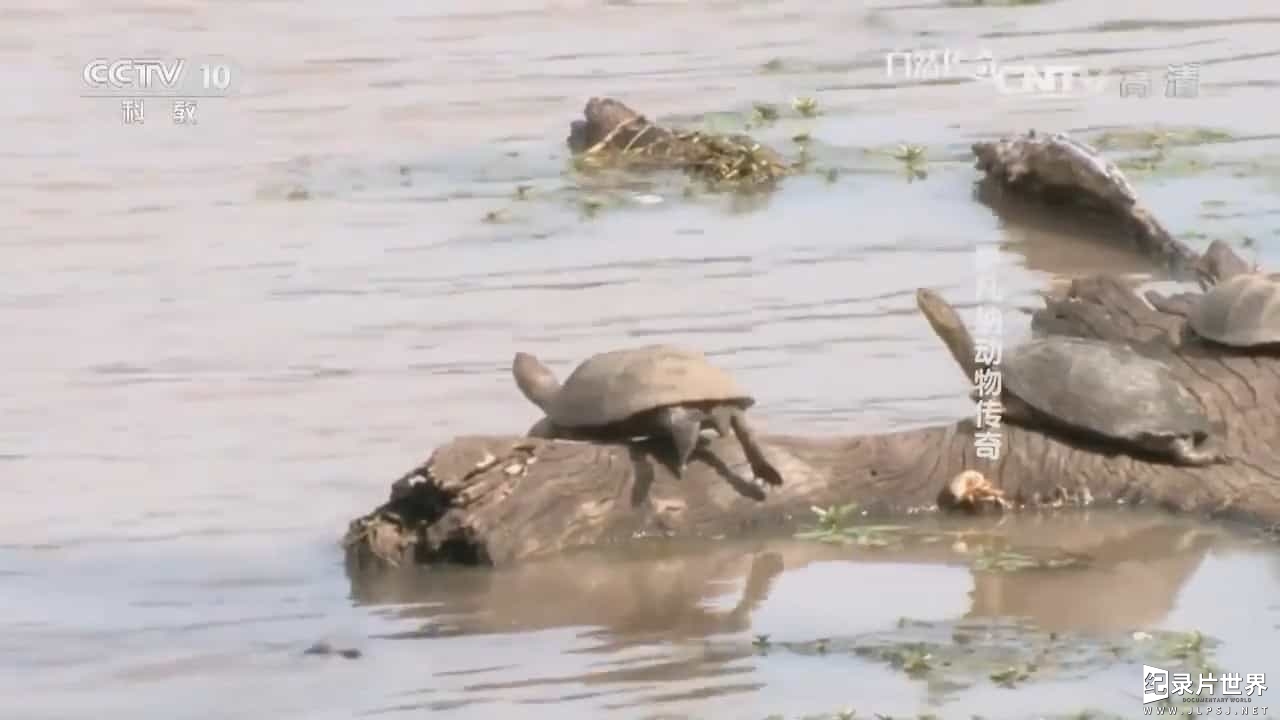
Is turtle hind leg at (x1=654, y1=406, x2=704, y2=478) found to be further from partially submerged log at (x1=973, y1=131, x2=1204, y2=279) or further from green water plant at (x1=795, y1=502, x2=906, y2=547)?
partially submerged log at (x1=973, y1=131, x2=1204, y2=279)

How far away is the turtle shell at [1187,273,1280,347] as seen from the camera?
8.18 metres

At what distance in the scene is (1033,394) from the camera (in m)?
7.91

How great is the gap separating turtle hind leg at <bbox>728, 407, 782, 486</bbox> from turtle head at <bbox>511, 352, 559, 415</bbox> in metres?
0.61

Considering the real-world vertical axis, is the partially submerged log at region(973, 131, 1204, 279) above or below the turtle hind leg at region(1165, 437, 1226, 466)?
above

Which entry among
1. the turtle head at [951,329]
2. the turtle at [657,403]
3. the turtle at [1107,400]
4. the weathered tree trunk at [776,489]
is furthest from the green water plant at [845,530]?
the turtle head at [951,329]

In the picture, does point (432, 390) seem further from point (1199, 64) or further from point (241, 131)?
point (1199, 64)

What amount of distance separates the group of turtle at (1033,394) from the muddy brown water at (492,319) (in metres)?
0.32

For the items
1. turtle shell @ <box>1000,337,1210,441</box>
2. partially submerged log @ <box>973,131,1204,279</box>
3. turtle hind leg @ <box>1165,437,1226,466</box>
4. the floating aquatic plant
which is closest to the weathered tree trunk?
turtle hind leg @ <box>1165,437,1226,466</box>

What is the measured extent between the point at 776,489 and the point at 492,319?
2.65 m

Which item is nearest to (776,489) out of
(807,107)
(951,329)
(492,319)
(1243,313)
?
(951,329)

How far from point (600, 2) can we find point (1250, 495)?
33.2 feet

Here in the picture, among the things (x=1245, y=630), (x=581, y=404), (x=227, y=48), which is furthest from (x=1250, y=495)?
(x=227, y=48)

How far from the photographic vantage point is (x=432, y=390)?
9242 millimetres

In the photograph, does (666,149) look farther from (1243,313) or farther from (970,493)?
(970,493)
